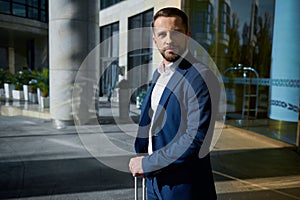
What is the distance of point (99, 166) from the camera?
4223 millimetres

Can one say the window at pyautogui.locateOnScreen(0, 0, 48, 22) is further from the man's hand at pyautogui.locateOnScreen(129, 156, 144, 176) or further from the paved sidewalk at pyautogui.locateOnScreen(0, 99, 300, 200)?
the man's hand at pyautogui.locateOnScreen(129, 156, 144, 176)

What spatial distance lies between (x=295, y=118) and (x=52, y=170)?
581 cm

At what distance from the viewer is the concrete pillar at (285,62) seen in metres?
6.77

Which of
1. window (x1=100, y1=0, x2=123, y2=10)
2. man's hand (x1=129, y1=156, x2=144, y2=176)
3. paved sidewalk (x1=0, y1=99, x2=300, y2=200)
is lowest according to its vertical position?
paved sidewalk (x1=0, y1=99, x2=300, y2=200)

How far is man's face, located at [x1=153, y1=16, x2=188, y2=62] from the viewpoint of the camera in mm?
1286

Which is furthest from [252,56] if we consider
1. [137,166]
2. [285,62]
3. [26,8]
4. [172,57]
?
[26,8]

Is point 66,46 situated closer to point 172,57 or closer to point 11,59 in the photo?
point 172,57

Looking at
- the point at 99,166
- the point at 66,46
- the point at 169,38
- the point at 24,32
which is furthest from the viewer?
the point at 24,32

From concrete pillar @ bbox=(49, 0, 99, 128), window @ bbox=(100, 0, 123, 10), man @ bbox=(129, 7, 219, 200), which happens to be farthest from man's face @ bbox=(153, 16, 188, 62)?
window @ bbox=(100, 0, 123, 10)

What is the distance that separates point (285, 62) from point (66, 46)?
18.8 feet

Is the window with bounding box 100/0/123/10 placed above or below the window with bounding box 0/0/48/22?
below

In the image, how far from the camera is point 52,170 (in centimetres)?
397

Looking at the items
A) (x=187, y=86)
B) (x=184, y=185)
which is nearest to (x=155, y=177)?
(x=184, y=185)

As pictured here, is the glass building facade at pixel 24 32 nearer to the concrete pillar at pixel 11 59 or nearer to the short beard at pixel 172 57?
the concrete pillar at pixel 11 59
